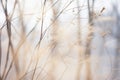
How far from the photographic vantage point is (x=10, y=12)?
136 cm

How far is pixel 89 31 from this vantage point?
1391 millimetres

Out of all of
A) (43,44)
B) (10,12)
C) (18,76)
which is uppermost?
(10,12)

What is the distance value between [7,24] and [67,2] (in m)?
0.29

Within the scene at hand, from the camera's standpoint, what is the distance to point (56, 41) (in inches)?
54.3

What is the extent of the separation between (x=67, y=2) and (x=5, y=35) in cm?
32

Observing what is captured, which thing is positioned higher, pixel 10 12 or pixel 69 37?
pixel 10 12

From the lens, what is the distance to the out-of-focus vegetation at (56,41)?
1359 millimetres

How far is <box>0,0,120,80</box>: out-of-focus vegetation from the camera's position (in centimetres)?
136

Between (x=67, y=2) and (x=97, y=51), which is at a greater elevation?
(x=67, y=2)

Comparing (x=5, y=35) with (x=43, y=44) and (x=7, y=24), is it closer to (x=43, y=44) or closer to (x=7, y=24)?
(x=7, y=24)

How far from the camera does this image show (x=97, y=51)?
4.58 ft

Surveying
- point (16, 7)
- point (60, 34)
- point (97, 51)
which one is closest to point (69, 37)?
point (60, 34)

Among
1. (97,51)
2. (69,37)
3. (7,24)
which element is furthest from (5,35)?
(97,51)

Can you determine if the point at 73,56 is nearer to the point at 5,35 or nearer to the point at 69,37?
the point at 69,37
